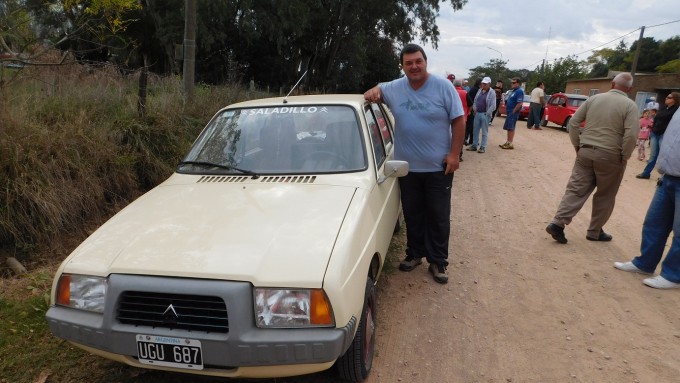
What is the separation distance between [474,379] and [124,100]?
240 inches

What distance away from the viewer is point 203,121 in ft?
25.4

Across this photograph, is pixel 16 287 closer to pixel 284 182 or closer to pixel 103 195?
pixel 103 195

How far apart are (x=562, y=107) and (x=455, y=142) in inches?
667

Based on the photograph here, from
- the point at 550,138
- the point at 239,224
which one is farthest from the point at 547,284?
the point at 550,138

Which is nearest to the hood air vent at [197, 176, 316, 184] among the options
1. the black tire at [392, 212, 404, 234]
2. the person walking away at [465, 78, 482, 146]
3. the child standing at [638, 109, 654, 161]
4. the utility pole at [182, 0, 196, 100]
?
the black tire at [392, 212, 404, 234]

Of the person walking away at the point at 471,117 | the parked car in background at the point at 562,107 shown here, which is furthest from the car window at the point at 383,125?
the parked car in background at the point at 562,107

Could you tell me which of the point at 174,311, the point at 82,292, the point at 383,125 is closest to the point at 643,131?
the point at 383,125

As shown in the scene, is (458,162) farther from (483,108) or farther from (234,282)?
(483,108)

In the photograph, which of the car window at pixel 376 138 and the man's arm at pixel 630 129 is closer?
the car window at pixel 376 138

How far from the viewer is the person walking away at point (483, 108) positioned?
10500 millimetres

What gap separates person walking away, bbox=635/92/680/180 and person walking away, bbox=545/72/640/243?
4.38 m

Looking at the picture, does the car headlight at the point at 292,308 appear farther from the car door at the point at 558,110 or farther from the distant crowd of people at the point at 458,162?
the car door at the point at 558,110

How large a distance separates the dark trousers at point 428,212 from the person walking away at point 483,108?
21.4 feet

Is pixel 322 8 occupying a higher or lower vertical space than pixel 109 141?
higher
